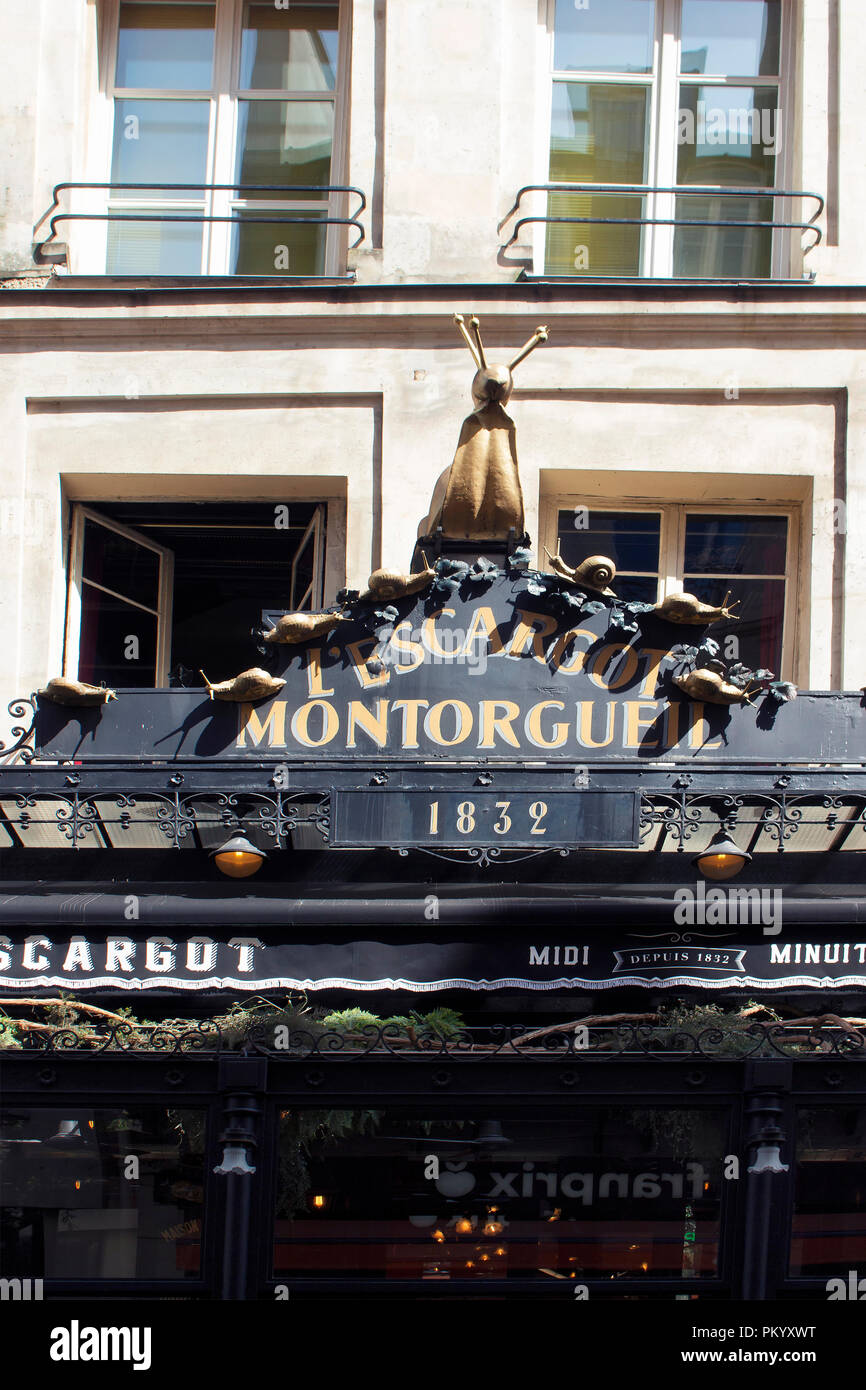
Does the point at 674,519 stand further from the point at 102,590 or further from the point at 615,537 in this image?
the point at 102,590

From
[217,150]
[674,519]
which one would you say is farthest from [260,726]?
[217,150]

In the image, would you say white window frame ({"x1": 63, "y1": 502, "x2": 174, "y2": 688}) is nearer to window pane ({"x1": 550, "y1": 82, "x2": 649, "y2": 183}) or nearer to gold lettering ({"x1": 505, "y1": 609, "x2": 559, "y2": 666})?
gold lettering ({"x1": 505, "y1": 609, "x2": 559, "y2": 666})

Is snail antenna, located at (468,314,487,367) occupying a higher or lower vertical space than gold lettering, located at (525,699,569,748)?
higher

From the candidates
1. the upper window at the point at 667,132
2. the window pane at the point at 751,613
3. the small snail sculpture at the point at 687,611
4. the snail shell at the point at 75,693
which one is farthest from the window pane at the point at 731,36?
the snail shell at the point at 75,693

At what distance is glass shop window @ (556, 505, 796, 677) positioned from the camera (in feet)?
31.5

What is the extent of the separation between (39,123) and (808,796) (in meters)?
6.49

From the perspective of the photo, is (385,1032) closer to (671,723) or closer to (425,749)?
(425,749)

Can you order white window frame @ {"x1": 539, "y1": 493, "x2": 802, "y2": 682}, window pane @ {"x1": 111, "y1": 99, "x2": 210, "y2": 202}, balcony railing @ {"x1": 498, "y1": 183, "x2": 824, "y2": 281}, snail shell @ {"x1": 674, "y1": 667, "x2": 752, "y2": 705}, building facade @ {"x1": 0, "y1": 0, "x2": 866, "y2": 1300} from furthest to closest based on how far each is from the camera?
window pane @ {"x1": 111, "y1": 99, "x2": 210, "y2": 202} < white window frame @ {"x1": 539, "y1": 493, "x2": 802, "y2": 682} < balcony railing @ {"x1": 498, "y1": 183, "x2": 824, "y2": 281} < snail shell @ {"x1": 674, "y1": 667, "x2": 752, "y2": 705} < building facade @ {"x1": 0, "y1": 0, "x2": 866, "y2": 1300}

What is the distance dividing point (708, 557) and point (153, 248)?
423 centimetres

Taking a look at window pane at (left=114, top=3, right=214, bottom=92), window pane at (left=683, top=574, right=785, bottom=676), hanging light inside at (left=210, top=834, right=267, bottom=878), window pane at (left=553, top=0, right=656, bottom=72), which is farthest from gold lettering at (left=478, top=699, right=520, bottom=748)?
window pane at (left=114, top=3, right=214, bottom=92)

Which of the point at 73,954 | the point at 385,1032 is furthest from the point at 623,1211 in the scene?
the point at 73,954

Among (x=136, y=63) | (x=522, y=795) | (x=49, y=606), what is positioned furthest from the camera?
(x=136, y=63)

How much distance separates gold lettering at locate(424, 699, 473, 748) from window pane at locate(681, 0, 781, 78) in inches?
191

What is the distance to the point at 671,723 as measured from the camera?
8.30 metres
